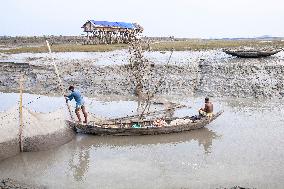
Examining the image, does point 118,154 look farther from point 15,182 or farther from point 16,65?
point 16,65

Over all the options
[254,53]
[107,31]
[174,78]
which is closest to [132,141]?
[174,78]

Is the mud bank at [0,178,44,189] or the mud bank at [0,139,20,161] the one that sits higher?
the mud bank at [0,139,20,161]

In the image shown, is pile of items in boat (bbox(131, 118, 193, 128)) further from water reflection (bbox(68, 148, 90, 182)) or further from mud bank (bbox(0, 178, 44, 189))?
mud bank (bbox(0, 178, 44, 189))

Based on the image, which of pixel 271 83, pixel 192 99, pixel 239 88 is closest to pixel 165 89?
pixel 192 99

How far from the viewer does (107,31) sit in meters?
54.9

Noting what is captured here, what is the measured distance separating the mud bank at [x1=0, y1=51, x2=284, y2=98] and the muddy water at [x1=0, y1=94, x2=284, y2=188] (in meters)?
5.99

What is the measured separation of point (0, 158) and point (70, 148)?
7.39 ft

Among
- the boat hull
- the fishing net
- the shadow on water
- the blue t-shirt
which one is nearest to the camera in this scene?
the fishing net

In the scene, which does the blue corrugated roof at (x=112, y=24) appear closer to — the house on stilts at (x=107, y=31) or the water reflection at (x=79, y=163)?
the house on stilts at (x=107, y=31)

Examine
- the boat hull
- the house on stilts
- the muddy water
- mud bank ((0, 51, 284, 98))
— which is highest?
the house on stilts

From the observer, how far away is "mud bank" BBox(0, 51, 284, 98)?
70.6 feet

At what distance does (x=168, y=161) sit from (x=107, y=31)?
4511 centimetres

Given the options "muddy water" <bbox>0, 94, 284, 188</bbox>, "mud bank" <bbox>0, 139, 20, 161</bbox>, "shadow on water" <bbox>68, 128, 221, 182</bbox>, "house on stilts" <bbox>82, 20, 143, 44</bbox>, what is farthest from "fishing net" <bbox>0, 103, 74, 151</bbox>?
"house on stilts" <bbox>82, 20, 143, 44</bbox>

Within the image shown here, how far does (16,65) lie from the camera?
29.8 metres
